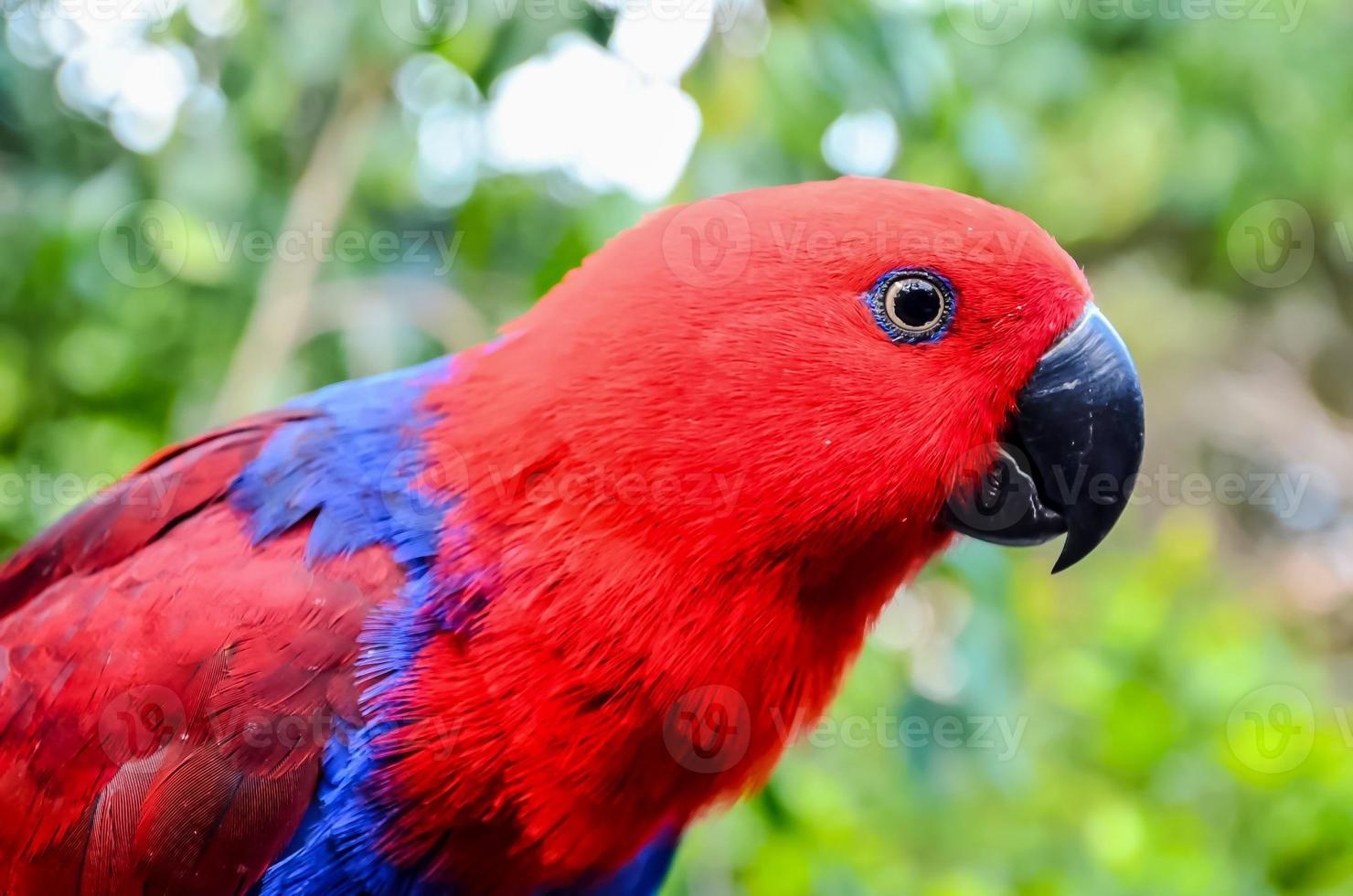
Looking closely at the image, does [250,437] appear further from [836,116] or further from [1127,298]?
[1127,298]

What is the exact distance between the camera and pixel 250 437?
4.18 ft

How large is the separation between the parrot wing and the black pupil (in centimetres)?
59

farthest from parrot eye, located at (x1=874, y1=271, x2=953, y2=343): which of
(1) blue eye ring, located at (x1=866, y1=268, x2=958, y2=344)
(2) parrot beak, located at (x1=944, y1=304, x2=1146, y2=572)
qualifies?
(2) parrot beak, located at (x1=944, y1=304, x2=1146, y2=572)

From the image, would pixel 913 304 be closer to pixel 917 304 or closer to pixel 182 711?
pixel 917 304

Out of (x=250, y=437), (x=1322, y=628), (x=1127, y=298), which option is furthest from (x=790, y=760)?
(x=1322, y=628)

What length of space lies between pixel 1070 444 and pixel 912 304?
230mm

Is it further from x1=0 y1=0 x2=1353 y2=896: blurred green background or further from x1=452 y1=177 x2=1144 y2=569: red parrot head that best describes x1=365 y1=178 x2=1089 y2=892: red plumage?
x1=0 y1=0 x2=1353 y2=896: blurred green background

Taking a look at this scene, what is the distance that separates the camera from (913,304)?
1.07 m

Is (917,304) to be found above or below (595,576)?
above

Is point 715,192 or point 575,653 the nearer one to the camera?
point 575,653

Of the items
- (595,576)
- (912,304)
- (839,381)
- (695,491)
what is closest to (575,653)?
(595,576)

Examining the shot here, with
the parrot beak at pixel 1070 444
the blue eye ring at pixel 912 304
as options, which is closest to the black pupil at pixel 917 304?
the blue eye ring at pixel 912 304

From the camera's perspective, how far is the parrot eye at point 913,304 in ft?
3.50

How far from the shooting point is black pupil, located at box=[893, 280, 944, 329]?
1066 mm
